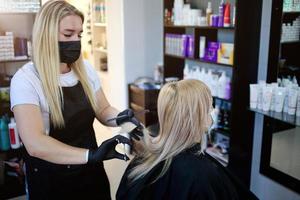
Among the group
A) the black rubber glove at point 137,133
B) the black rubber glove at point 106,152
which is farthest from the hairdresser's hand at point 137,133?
the black rubber glove at point 106,152

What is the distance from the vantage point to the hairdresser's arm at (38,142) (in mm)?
1229

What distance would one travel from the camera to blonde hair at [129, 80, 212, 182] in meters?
1.20

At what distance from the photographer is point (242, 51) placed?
7.25 feet

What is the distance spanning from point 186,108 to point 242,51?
118 cm

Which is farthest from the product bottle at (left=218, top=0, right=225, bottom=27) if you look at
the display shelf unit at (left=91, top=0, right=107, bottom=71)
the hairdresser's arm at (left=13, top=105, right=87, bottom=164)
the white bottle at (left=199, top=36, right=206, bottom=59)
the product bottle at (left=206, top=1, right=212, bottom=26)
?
the display shelf unit at (left=91, top=0, right=107, bottom=71)

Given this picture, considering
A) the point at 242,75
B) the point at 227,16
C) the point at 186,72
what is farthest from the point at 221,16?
the point at 186,72

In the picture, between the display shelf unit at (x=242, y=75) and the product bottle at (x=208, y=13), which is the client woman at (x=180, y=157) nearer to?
the display shelf unit at (x=242, y=75)

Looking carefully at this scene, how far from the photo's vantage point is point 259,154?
240 cm

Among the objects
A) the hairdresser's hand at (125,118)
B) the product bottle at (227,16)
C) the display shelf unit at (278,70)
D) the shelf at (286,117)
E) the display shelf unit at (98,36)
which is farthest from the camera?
the display shelf unit at (98,36)

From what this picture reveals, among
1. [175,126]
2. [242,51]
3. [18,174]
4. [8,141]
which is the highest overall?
[242,51]

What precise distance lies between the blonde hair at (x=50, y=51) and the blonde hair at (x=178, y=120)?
42 centimetres

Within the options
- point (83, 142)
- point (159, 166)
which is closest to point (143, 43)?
point (83, 142)

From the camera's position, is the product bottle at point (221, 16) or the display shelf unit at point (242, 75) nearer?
the display shelf unit at point (242, 75)

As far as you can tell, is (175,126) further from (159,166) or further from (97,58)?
(97,58)
